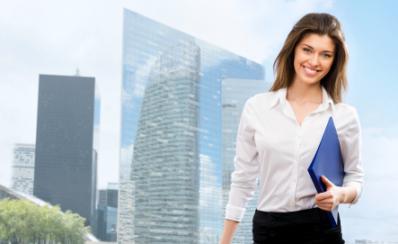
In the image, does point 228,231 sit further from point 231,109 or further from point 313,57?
point 231,109

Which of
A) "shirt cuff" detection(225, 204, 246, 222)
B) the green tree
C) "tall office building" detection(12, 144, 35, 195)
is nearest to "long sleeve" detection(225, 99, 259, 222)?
"shirt cuff" detection(225, 204, 246, 222)

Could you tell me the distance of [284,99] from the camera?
833mm

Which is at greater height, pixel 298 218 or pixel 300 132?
pixel 300 132

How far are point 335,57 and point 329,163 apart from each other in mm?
148

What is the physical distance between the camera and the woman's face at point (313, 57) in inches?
31.6

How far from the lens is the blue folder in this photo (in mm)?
738

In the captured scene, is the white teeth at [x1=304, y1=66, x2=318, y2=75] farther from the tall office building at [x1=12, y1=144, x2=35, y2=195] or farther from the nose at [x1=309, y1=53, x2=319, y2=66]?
the tall office building at [x1=12, y1=144, x2=35, y2=195]

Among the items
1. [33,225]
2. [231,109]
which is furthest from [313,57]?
[231,109]

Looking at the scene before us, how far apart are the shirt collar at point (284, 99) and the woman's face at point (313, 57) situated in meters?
0.02

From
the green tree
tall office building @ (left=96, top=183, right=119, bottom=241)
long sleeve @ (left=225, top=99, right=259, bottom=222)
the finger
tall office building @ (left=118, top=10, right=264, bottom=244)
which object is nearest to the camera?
the finger

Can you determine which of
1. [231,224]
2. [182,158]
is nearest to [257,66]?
[182,158]

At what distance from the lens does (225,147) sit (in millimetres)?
21938

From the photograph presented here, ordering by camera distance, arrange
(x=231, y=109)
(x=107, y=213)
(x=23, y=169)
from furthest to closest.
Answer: (x=107, y=213) < (x=23, y=169) < (x=231, y=109)

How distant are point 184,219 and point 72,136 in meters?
7.95
